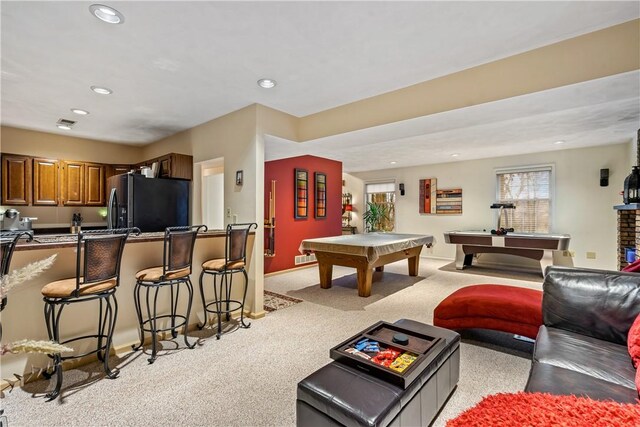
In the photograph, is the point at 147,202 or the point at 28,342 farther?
the point at 147,202

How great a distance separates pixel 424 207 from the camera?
25.4 feet

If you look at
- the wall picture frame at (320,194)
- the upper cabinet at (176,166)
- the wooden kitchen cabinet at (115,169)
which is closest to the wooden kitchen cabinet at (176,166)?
the upper cabinet at (176,166)

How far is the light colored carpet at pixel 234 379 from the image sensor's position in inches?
72.4

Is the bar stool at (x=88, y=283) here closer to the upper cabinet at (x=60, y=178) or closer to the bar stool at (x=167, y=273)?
the bar stool at (x=167, y=273)

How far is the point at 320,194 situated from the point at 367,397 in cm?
542

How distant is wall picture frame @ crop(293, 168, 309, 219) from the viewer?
604 cm

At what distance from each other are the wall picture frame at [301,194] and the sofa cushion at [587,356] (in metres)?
4.63

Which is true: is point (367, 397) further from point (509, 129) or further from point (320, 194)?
point (320, 194)

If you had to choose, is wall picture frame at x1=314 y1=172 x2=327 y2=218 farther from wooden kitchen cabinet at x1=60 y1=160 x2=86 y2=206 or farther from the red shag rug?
the red shag rug

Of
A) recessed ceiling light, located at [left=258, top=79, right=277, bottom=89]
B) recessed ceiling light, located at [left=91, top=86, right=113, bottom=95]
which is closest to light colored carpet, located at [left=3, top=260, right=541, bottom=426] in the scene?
recessed ceiling light, located at [left=258, top=79, right=277, bottom=89]

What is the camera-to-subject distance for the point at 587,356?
1637 millimetres

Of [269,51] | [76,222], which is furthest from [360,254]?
[76,222]

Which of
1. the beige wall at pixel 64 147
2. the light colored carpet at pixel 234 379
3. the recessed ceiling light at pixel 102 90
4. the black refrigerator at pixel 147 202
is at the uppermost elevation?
the recessed ceiling light at pixel 102 90

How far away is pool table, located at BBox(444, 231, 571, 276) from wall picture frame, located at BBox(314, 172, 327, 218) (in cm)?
265
